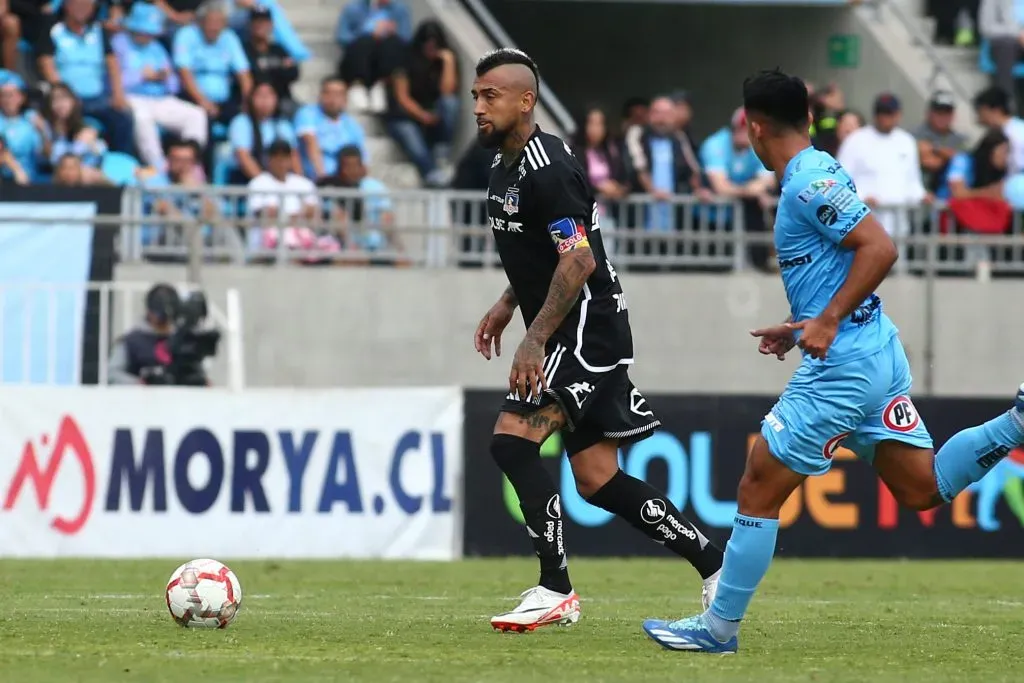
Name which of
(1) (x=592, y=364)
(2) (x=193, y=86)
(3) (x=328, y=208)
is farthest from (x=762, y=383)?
(1) (x=592, y=364)

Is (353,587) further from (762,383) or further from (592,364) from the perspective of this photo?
(762,383)

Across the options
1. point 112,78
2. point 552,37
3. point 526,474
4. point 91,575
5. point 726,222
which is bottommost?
point 91,575

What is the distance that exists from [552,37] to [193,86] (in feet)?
23.1

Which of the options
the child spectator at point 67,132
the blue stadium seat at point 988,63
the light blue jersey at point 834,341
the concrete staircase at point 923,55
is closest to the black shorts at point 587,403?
the light blue jersey at point 834,341

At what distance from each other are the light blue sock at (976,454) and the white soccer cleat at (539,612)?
1.71 m

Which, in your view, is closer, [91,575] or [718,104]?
[91,575]

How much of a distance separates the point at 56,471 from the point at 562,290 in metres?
6.87

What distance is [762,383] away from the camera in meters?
17.8

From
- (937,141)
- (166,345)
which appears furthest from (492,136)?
(937,141)

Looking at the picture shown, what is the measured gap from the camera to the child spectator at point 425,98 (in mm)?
19562

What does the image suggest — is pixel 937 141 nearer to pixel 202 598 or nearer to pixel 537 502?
pixel 537 502

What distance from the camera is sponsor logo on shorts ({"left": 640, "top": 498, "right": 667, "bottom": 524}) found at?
8359mm

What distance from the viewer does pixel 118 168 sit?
57.6 feet

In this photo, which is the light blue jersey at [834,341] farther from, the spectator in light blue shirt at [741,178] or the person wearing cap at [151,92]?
the person wearing cap at [151,92]
